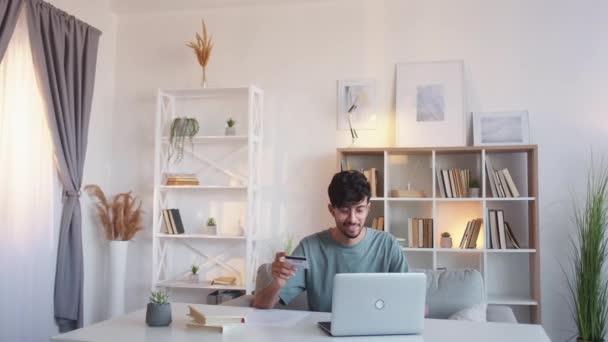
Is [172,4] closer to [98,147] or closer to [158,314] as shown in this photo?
[98,147]

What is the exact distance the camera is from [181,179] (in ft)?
14.5

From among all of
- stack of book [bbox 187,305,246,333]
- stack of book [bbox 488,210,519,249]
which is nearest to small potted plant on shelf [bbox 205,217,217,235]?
stack of book [bbox 488,210,519,249]

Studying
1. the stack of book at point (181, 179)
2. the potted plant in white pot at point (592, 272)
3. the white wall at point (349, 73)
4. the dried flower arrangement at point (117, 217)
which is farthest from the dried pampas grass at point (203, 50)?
the potted plant in white pot at point (592, 272)

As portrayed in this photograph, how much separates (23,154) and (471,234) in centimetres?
310

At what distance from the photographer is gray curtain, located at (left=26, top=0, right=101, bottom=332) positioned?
12.6ft

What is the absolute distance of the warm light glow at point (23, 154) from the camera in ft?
11.7

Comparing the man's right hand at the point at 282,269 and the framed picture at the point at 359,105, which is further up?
the framed picture at the point at 359,105

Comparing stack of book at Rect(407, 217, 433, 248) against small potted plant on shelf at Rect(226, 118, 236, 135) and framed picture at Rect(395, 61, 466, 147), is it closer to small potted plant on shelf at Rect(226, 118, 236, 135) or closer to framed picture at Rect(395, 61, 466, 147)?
framed picture at Rect(395, 61, 466, 147)

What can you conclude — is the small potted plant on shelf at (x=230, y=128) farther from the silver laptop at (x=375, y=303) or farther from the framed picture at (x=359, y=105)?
the silver laptop at (x=375, y=303)

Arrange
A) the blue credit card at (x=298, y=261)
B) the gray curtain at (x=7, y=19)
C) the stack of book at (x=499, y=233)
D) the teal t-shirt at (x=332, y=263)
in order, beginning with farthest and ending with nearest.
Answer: the stack of book at (x=499, y=233), the gray curtain at (x=7, y=19), the teal t-shirt at (x=332, y=263), the blue credit card at (x=298, y=261)

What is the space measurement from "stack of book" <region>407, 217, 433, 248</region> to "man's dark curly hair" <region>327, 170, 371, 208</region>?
1731mm

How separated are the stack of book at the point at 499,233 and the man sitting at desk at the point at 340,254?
160 centimetres

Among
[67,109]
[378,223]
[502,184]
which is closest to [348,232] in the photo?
[378,223]

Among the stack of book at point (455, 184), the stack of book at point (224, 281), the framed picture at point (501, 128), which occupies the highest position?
the framed picture at point (501, 128)
